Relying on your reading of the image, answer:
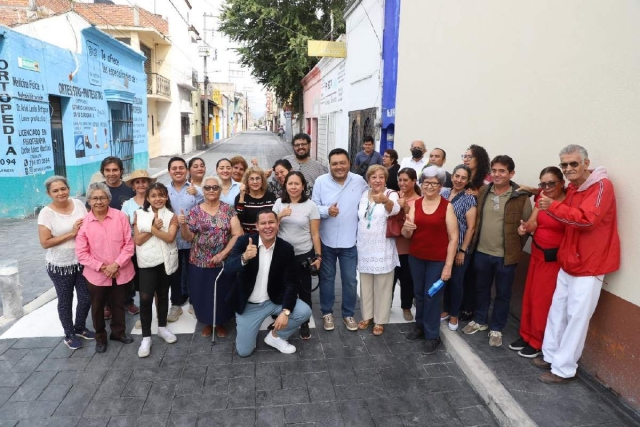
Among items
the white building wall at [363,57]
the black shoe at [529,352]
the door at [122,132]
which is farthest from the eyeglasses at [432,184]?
the door at [122,132]

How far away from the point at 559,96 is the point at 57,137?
11.0 m

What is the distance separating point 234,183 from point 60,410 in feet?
8.76

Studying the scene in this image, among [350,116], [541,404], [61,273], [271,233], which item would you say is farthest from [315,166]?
[350,116]

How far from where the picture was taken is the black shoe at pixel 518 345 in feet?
13.1

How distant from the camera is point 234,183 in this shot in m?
4.88

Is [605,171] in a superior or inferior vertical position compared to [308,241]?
superior

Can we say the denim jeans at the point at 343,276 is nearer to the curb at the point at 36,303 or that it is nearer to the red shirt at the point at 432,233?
the red shirt at the point at 432,233

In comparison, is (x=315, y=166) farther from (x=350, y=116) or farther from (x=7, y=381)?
(x=350, y=116)

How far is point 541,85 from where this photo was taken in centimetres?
411

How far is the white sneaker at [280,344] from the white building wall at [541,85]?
8.92ft

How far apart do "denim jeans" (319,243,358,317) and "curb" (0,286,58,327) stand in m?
3.25

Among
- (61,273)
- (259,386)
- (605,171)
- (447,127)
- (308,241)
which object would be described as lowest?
(259,386)

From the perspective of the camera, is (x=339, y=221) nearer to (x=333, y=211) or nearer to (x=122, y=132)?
(x=333, y=211)

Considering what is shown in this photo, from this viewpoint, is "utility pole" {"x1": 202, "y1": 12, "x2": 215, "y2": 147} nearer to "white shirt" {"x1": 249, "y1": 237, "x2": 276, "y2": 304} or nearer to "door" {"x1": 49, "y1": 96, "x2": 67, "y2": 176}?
"door" {"x1": 49, "y1": 96, "x2": 67, "y2": 176}
